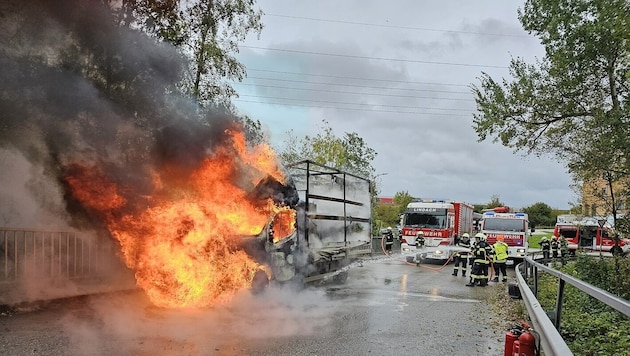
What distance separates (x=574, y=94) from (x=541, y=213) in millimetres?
53807

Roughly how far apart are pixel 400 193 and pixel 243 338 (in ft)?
169

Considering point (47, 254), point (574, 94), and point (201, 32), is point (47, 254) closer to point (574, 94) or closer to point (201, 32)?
point (201, 32)

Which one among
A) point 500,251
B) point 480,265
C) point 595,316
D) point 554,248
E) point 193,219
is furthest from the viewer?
point 554,248

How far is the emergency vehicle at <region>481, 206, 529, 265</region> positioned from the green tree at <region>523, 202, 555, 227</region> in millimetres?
46253

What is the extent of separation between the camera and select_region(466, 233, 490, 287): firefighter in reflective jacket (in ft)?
43.1

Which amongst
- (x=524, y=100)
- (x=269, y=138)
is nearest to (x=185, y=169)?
(x=269, y=138)

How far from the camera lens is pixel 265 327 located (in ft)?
22.6

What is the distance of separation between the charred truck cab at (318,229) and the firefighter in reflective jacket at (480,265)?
3027 mm

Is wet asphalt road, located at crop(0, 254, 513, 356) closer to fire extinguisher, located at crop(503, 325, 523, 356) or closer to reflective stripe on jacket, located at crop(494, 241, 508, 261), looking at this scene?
fire extinguisher, located at crop(503, 325, 523, 356)

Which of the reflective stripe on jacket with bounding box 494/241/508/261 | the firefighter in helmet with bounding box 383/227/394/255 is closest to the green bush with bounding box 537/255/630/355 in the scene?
the reflective stripe on jacket with bounding box 494/241/508/261

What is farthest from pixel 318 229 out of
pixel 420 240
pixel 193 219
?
pixel 420 240

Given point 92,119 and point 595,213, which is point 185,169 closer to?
point 92,119

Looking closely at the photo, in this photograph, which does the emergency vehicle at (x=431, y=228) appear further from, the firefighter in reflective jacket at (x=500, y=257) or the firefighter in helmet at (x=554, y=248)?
the firefighter in reflective jacket at (x=500, y=257)

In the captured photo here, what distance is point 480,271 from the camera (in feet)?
43.2
